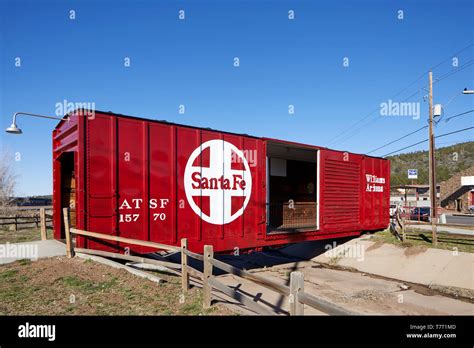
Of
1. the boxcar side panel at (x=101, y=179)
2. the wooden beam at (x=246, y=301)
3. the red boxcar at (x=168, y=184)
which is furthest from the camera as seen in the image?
the red boxcar at (x=168, y=184)

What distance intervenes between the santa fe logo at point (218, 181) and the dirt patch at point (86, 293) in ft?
7.26

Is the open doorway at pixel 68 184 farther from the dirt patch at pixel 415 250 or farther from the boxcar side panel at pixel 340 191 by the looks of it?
the dirt patch at pixel 415 250

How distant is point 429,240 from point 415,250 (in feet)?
6.02

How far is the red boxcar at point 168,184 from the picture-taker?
22.0ft

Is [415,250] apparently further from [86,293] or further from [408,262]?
[86,293]

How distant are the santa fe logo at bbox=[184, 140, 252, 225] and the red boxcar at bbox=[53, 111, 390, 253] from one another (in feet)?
0.09

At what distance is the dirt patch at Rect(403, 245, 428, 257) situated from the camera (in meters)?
12.5

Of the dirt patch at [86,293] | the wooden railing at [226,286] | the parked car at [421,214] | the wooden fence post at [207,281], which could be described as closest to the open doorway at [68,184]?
the wooden railing at [226,286]

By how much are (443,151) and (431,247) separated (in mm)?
111713

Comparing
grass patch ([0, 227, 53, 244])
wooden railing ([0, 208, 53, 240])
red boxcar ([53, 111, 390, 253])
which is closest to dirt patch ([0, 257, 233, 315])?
red boxcar ([53, 111, 390, 253])

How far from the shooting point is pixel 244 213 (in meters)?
9.16
